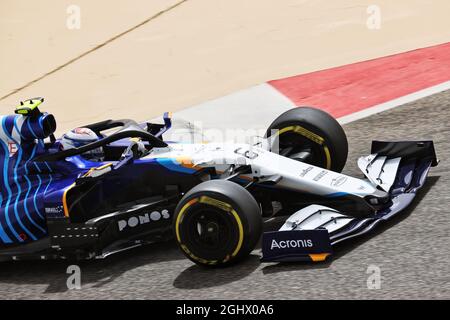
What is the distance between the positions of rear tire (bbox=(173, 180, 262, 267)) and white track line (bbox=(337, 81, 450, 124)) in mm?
3483

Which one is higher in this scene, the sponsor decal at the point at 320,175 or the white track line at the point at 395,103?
the white track line at the point at 395,103

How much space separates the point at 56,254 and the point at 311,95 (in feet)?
13.9

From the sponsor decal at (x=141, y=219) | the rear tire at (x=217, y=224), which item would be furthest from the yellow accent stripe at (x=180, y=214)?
the sponsor decal at (x=141, y=219)

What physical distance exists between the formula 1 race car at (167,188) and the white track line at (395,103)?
2.05 metres

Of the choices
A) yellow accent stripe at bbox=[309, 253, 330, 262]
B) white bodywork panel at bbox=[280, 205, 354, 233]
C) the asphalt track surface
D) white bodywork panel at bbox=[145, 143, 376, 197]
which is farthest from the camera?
white bodywork panel at bbox=[145, 143, 376, 197]

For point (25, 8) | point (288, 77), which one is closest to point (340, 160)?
point (288, 77)

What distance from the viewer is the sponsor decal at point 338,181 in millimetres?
5936

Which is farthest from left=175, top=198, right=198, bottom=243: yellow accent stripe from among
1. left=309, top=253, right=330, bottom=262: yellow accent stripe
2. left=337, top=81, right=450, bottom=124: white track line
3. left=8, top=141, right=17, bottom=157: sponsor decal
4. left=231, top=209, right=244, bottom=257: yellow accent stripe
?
left=337, top=81, right=450, bottom=124: white track line

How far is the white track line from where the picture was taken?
868 cm

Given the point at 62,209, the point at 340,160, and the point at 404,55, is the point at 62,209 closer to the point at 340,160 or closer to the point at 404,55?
the point at 340,160

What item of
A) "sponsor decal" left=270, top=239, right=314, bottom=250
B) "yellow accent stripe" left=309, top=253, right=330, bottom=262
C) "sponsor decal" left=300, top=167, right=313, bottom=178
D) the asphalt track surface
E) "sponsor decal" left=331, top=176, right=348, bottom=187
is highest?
"sponsor decal" left=300, top=167, right=313, bottom=178

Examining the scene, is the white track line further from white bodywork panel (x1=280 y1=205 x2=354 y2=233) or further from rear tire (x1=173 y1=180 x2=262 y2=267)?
rear tire (x1=173 y1=180 x2=262 y2=267)

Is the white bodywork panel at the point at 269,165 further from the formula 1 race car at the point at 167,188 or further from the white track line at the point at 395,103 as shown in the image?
the white track line at the point at 395,103

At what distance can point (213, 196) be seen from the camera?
17.6 feet
